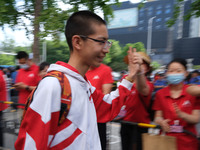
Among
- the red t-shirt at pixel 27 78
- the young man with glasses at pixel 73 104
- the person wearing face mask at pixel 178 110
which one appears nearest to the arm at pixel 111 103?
the young man with glasses at pixel 73 104

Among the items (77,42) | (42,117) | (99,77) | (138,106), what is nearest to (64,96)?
(42,117)

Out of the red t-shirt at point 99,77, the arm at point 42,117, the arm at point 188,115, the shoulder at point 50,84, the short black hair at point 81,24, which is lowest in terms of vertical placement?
the arm at point 188,115

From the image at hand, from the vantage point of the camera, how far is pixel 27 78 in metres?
4.45

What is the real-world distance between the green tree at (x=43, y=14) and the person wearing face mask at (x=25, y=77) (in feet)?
2.20

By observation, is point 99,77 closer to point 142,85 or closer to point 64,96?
point 142,85

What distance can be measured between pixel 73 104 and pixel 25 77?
11.8ft

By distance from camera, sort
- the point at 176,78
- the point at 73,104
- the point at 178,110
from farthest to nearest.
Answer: the point at 176,78, the point at 178,110, the point at 73,104

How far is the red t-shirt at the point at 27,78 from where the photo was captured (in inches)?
173

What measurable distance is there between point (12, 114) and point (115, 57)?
151 ft

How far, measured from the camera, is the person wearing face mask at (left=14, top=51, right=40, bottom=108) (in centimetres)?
433

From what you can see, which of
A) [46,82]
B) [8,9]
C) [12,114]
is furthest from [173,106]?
[8,9]

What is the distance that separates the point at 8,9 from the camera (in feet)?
18.2

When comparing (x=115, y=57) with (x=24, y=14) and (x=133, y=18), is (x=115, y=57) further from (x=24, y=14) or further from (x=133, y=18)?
(x=24, y=14)

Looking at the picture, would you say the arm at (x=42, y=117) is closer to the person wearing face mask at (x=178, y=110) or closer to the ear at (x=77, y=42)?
the ear at (x=77, y=42)
